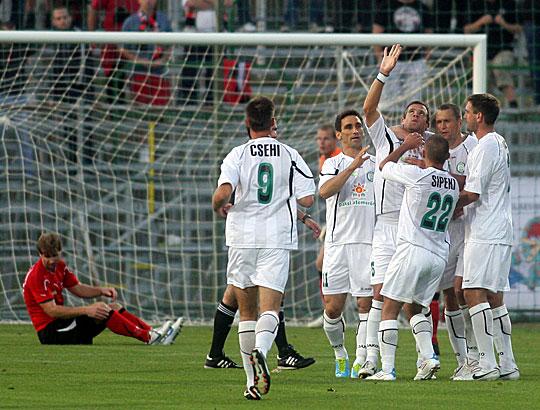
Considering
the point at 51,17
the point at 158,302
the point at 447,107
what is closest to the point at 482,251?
the point at 447,107

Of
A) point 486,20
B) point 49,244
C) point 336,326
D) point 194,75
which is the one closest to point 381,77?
point 336,326

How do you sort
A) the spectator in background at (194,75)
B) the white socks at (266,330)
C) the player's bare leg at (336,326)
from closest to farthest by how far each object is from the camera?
the white socks at (266,330)
the player's bare leg at (336,326)
the spectator in background at (194,75)

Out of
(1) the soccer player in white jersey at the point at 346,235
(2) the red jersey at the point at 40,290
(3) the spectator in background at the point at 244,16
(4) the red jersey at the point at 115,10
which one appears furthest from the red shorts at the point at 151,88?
(1) the soccer player in white jersey at the point at 346,235

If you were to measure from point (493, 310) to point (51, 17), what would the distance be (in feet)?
36.5

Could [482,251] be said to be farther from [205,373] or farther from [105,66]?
[105,66]

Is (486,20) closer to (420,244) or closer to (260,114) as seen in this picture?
(420,244)

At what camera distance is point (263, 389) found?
8.42 m

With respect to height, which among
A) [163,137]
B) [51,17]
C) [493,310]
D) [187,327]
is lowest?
[187,327]

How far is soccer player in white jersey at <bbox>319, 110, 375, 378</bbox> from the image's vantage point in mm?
10484

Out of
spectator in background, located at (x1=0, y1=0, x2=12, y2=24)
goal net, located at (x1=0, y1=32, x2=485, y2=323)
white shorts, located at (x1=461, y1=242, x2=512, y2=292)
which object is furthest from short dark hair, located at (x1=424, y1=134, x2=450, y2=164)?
spectator in background, located at (x1=0, y1=0, x2=12, y2=24)

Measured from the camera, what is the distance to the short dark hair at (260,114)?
9.09 m

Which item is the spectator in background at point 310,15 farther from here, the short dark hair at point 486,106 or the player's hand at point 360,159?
the player's hand at point 360,159

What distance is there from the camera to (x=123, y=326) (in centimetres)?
1371

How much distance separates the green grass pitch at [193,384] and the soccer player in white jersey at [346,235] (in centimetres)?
39
